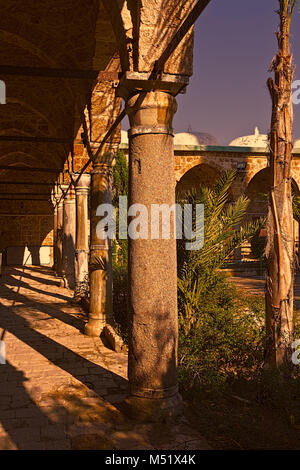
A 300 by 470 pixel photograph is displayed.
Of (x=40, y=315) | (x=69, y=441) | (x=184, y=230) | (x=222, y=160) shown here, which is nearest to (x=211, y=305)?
(x=184, y=230)

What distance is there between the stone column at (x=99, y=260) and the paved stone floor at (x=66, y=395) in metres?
0.42

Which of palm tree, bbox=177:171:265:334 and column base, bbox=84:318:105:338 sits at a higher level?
palm tree, bbox=177:171:265:334

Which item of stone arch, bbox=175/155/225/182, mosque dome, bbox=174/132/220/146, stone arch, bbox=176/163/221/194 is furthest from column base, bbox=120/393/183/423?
mosque dome, bbox=174/132/220/146

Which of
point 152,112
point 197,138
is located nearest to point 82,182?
point 152,112

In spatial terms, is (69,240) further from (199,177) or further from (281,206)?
(199,177)

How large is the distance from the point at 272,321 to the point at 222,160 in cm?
1410

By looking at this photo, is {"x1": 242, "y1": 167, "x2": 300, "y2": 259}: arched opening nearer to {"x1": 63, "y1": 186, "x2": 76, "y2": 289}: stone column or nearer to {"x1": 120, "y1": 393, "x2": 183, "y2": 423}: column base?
{"x1": 63, "y1": 186, "x2": 76, "y2": 289}: stone column

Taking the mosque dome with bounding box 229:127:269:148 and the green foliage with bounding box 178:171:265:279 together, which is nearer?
the green foliage with bounding box 178:171:265:279

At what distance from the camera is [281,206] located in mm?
4340

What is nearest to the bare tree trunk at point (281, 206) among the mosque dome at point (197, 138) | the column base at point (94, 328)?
the column base at point (94, 328)

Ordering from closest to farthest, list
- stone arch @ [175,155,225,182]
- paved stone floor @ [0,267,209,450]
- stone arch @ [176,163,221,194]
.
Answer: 1. paved stone floor @ [0,267,209,450]
2. stone arch @ [175,155,225,182]
3. stone arch @ [176,163,221,194]

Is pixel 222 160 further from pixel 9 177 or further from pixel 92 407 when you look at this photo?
pixel 92 407

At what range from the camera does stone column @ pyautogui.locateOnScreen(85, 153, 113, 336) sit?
6746mm

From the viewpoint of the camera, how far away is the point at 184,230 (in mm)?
5996
